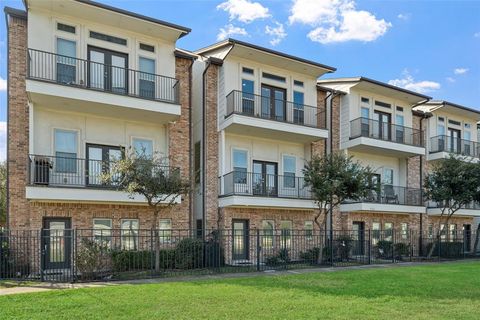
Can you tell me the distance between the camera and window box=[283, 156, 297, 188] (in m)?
22.5

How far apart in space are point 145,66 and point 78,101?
3.64 metres

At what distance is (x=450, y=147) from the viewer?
29.2 m

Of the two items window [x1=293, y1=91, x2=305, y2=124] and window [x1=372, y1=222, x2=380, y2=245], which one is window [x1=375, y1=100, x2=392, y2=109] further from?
window [x1=372, y1=222, x2=380, y2=245]

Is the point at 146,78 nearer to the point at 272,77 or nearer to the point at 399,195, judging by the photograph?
the point at 272,77

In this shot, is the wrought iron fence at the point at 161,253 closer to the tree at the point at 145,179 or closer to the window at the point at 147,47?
the tree at the point at 145,179

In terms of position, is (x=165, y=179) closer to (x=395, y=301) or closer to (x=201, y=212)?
(x=201, y=212)

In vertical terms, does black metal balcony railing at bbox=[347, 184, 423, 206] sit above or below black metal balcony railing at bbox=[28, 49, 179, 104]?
below

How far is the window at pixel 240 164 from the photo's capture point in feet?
68.3

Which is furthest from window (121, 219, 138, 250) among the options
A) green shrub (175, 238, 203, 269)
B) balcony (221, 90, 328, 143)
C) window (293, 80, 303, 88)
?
window (293, 80, 303, 88)

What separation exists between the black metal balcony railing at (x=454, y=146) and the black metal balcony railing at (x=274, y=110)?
Result: 9.61 m

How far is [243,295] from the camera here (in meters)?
10.5

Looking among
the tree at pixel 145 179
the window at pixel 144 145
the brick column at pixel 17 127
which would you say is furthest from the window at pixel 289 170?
the brick column at pixel 17 127

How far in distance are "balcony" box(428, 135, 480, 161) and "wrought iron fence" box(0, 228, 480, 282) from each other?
6386 mm

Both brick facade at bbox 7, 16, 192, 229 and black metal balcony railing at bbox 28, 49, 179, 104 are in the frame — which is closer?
brick facade at bbox 7, 16, 192, 229
